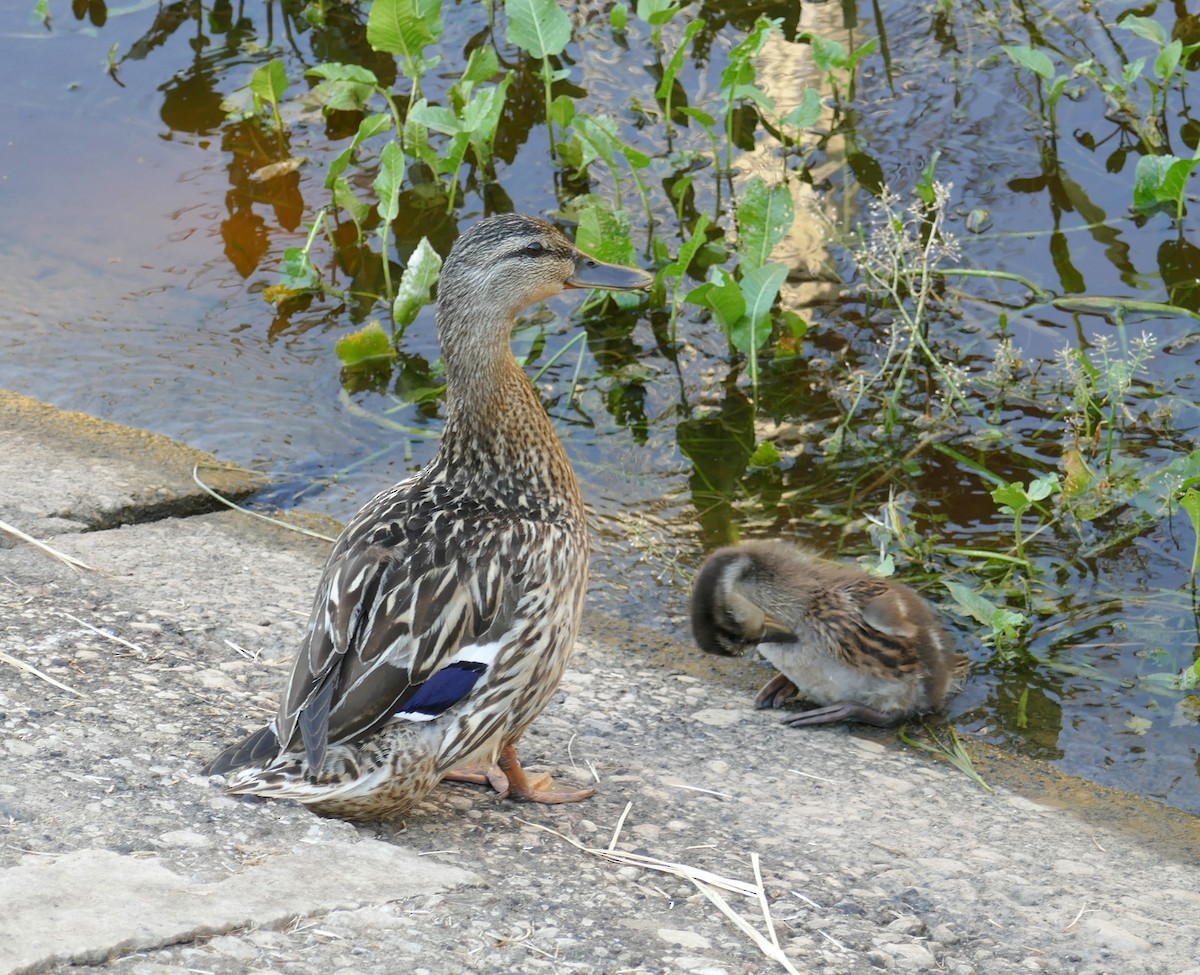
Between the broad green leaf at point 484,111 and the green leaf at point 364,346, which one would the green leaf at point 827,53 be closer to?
the broad green leaf at point 484,111

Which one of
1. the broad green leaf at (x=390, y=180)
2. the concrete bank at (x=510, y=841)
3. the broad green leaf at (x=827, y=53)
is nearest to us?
the concrete bank at (x=510, y=841)

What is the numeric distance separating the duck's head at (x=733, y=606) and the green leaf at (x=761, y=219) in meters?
1.67

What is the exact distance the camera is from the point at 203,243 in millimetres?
7359

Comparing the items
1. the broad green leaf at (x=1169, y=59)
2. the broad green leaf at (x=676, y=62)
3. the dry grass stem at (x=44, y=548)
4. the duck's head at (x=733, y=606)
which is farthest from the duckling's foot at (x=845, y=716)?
the broad green leaf at (x=1169, y=59)

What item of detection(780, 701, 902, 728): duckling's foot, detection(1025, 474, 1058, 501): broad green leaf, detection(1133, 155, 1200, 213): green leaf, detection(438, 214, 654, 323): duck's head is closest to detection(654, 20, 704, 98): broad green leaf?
detection(1133, 155, 1200, 213): green leaf

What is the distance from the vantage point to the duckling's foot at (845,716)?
461 cm

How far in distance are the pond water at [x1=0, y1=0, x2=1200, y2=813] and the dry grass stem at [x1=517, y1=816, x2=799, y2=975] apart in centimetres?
159

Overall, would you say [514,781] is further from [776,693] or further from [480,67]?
[480,67]

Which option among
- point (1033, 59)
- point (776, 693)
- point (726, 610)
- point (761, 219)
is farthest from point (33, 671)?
point (1033, 59)

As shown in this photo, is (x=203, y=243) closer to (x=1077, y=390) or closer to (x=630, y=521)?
(x=630, y=521)

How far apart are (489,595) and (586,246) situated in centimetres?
313

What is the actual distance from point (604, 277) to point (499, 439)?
0.96 meters

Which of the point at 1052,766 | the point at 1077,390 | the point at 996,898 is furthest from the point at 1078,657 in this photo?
the point at 996,898

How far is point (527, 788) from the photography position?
3730 mm
